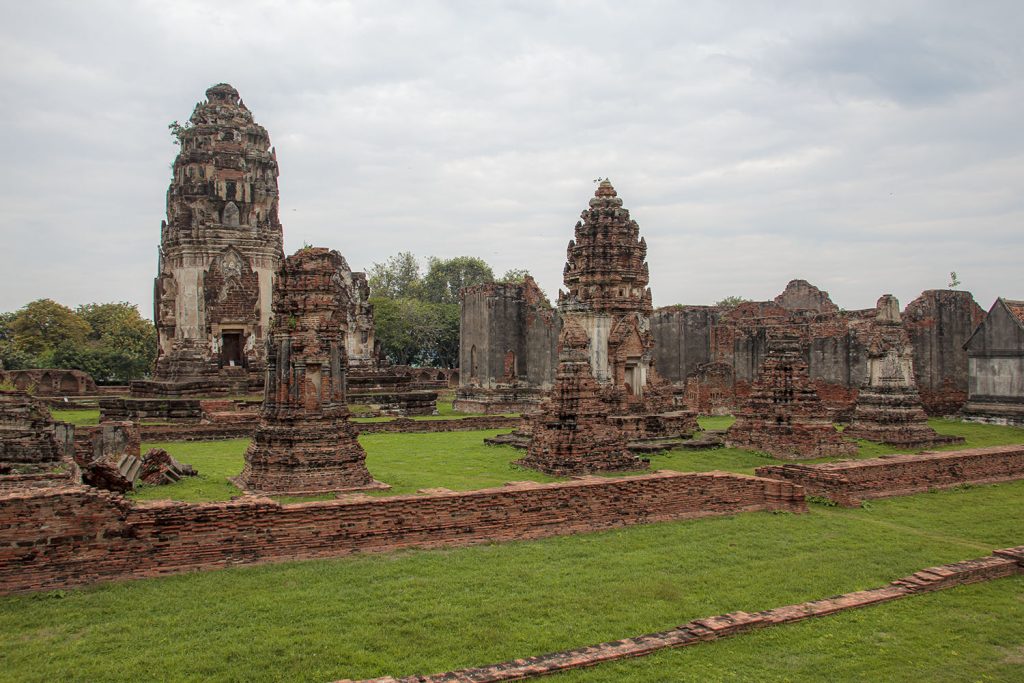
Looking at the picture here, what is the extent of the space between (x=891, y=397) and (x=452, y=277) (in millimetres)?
45466

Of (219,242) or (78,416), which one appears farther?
(219,242)

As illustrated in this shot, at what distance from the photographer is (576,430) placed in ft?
46.5

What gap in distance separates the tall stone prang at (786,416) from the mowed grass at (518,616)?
703 cm

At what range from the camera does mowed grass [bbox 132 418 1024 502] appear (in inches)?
468

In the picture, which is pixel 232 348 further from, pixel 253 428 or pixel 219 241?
pixel 253 428

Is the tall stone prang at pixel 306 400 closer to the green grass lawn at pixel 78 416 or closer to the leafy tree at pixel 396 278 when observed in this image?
the green grass lawn at pixel 78 416

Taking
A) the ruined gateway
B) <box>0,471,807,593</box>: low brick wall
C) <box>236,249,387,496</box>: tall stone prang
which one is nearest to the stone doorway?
the ruined gateway

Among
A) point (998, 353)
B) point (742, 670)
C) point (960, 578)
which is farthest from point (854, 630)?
point (998, 353)

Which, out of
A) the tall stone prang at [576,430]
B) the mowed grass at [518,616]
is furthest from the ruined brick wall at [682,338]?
the mowed grass at [518,616]

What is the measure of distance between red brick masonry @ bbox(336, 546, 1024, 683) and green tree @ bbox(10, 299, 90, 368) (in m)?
48.8

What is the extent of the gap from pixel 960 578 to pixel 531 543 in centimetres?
457

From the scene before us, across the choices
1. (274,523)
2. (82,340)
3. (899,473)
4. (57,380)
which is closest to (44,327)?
(82,340)

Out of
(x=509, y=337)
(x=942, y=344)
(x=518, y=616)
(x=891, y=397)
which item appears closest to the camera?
(x=518, y=616)

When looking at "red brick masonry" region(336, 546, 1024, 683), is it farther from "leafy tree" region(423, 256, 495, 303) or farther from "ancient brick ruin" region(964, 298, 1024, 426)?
"leafy tree" region(423, 256, 495, 303)
